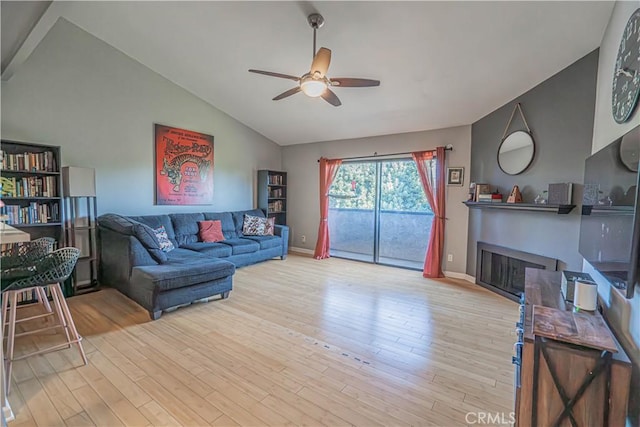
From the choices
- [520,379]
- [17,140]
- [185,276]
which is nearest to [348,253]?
[185,276]

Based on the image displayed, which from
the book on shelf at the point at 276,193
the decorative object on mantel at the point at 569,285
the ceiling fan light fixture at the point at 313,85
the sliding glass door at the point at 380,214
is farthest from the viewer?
the book on shelf at the point at 276,193

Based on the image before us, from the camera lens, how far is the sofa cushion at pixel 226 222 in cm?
527

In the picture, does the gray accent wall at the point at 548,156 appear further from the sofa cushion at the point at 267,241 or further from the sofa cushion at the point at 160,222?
the sofa cushion at the point at 160,222

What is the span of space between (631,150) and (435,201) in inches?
130

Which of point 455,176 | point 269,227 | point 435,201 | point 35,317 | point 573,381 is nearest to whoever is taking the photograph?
point 573,381

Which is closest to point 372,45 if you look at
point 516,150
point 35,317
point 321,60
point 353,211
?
point 321,60

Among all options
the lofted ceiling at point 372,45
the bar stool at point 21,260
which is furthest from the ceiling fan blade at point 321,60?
the bar stool at point 21,260

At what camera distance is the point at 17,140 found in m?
3.37

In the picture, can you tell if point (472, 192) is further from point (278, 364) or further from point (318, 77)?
point (278, 364)

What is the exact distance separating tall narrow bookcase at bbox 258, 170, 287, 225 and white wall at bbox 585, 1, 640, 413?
16.5 feet

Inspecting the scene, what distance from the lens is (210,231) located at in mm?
5008

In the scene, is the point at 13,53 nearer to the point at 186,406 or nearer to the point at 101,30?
the point at 101,30

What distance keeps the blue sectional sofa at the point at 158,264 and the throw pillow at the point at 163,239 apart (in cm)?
8

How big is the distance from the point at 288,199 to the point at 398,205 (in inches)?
101
